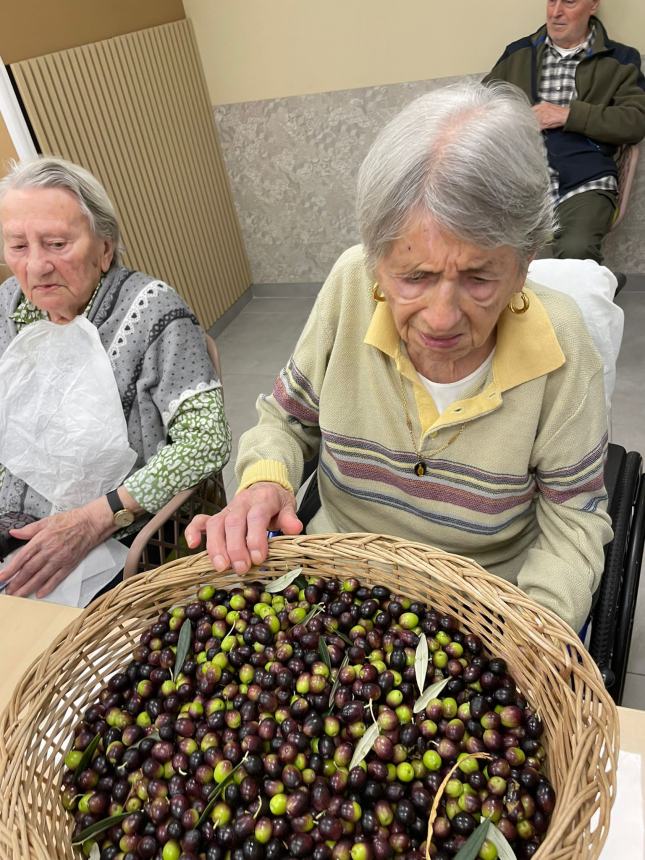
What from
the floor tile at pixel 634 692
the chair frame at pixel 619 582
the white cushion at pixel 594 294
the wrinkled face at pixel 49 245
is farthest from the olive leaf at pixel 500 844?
the wrinkled face at pixel 49 245

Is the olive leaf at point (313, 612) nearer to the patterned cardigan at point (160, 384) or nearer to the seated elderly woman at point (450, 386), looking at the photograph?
the seated elderly woman at point (450, 386)

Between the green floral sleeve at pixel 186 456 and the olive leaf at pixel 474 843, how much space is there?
969mm

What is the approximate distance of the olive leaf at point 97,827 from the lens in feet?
2.63

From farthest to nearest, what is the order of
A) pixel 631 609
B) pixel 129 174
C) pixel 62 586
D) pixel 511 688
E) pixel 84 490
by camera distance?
1. pixel 129 174
2. pixel 84 490
3. pixel 62 586
4. pixel 631 609
5. pixel 511 688

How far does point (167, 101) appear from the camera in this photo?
341 centimetres

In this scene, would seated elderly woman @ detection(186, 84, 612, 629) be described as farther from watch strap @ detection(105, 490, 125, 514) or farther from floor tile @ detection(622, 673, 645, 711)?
floor tile @ detection(622, 673, 645, 711)

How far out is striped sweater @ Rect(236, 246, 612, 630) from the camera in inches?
43.5

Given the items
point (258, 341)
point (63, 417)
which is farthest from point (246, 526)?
point (258, 341)

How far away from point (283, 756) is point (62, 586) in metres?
0.86

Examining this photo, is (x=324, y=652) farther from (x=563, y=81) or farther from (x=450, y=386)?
(x=563, y=81)

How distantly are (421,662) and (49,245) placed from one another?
125 cm

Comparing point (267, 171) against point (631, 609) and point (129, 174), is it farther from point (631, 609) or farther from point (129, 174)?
point (631, 609)

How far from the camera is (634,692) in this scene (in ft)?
5.88

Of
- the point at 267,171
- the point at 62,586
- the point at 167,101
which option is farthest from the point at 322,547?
the point at 267,171
